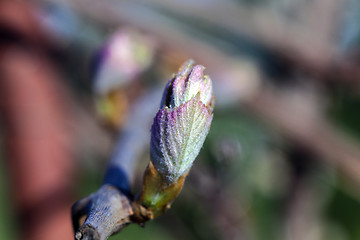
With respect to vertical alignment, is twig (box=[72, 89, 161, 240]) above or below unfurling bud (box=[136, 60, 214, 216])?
below

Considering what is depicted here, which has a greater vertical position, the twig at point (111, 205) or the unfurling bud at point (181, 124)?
the unfurling bud at point (181, 124)

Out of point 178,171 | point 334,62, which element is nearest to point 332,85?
point 334,62

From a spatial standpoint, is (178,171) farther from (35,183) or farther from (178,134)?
(35,183)

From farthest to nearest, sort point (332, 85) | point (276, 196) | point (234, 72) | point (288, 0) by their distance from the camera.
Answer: point (276, 196)
point (288, 0)
point (332, 85)
point (234, 72)

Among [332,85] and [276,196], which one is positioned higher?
[332,85]

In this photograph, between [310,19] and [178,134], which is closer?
[178,134]

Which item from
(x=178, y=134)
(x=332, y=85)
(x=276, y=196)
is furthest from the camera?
(x=276, y=196)

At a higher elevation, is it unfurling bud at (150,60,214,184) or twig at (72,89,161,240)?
unfurling bud at (150,60,214,184)

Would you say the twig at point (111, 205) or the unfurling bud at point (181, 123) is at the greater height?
the unfurling bud at point (181, 123)
